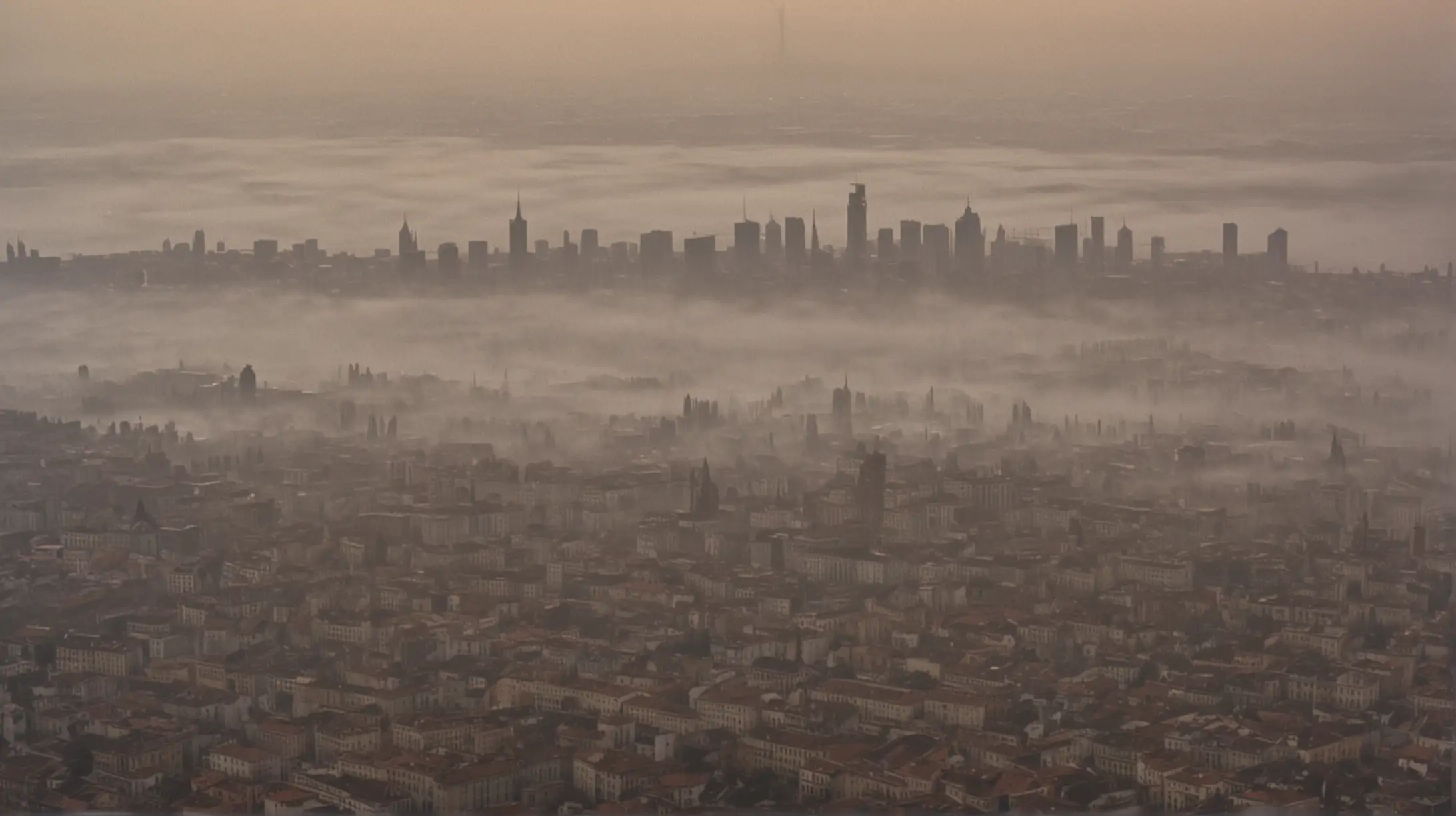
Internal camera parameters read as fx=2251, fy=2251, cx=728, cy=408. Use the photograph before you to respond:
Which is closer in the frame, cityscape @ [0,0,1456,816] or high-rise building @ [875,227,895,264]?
cityscape @ [0,0,1456,816]

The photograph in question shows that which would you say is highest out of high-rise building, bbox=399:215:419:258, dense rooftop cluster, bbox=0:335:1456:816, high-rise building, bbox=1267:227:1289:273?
high-rise building, bbox=399:215:419:258

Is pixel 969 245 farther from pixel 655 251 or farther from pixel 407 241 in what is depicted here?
pixel 407 241

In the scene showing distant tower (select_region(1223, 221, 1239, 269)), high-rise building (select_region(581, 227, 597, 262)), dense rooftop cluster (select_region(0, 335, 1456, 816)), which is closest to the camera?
dense rooftop cluster (select_region(0, 335, 1456, 816))

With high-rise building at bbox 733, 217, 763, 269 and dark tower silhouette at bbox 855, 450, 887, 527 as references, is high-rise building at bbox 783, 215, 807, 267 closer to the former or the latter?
high-rise building at bbox 733, 217, 763, 269

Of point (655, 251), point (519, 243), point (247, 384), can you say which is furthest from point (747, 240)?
point (247, 384)

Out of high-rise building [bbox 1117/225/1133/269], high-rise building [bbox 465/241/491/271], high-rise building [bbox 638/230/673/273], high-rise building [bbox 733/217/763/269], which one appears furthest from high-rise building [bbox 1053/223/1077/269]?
high-rise building [bbox 465/241/491/271]

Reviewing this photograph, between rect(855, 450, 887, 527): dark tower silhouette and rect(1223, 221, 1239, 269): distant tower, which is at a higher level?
rect(1223, 221, 1239, 269): distant tower

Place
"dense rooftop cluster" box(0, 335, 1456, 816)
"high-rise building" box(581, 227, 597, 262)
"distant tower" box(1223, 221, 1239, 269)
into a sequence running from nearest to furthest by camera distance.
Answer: "dense rooftop cluster" box(0, 335, 1456, 816), "distant tower" box(1223, 221, 1239, 269), "high-rise building" box(581, 227, 597, 262)
